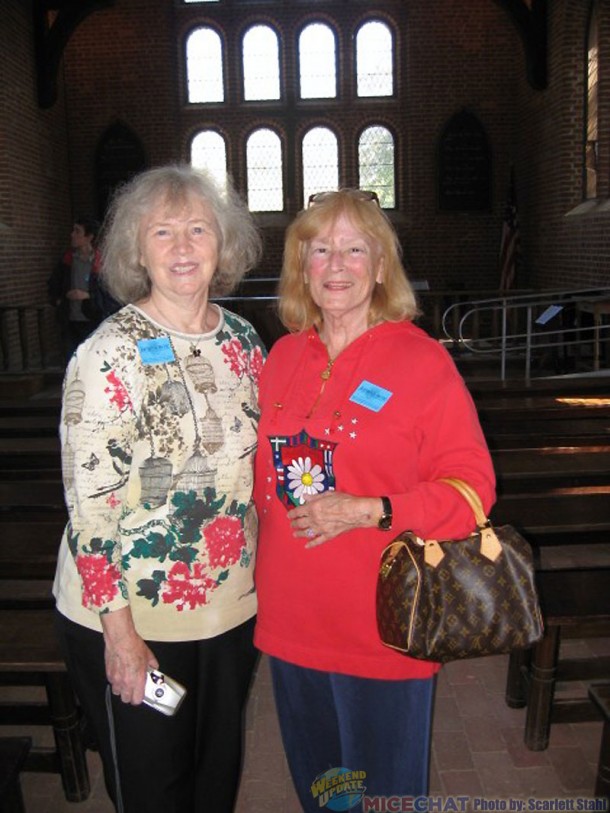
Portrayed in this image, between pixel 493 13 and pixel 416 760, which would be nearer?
pixel 416 760

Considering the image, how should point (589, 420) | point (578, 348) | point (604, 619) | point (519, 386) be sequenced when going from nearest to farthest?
1. point (604, 619)
2. point (589, 420)
3. point (519, 386)
4. point (578, 348)

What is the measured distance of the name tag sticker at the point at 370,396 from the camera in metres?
1.61

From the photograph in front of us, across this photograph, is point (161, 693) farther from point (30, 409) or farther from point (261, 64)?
point (261, 64)

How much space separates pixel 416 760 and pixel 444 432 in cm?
77

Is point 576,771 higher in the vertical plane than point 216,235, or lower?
lower

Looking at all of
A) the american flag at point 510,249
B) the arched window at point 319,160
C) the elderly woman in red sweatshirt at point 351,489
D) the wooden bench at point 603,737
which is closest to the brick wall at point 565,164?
the american flag at point 510,249

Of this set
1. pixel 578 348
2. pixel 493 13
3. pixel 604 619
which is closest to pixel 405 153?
pixel 493 13

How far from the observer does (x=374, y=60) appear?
481 inches

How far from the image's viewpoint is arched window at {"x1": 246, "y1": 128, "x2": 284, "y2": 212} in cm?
1261

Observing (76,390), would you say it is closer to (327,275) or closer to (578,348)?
(327,275)

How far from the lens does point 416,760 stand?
1.67 metres

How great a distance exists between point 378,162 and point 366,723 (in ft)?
39.3

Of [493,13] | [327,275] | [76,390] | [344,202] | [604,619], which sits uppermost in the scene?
[493,13]

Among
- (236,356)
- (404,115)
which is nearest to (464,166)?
(404,115)
